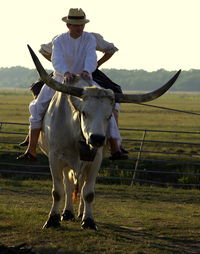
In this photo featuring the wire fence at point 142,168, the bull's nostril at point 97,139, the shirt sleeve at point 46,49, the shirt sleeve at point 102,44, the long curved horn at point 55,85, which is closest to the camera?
the bull's nostril at point 97,139

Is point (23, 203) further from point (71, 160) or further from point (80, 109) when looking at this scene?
point (80, 109)

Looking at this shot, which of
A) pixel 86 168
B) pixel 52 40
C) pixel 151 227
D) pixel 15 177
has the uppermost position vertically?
pixel 52 40

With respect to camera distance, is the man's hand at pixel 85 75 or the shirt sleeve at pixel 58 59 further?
the shirt sleeve at pixel 58 59

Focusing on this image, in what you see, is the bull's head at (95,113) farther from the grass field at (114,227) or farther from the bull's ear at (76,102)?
the grass field at (114,227)

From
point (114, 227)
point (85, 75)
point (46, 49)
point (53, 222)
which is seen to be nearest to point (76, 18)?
point (85, 75)

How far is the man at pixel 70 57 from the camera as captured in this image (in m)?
9.08

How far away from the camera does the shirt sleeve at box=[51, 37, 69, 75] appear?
352 inches

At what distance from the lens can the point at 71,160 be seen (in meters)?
8.73

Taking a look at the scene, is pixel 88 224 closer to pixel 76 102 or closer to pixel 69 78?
pixel 76 102

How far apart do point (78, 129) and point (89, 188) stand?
36.2 inches

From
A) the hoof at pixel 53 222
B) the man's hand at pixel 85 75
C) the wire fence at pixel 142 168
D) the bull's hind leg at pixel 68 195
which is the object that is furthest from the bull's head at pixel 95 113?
the wire fence at pixel 142 168

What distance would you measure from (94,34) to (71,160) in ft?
6.77

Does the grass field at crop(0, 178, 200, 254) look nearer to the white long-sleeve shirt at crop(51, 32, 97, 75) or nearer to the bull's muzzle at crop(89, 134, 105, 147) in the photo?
the bull's muzzle at crop(89, 134, 105, 147)

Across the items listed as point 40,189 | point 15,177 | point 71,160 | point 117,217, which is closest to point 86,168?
point 71,160
